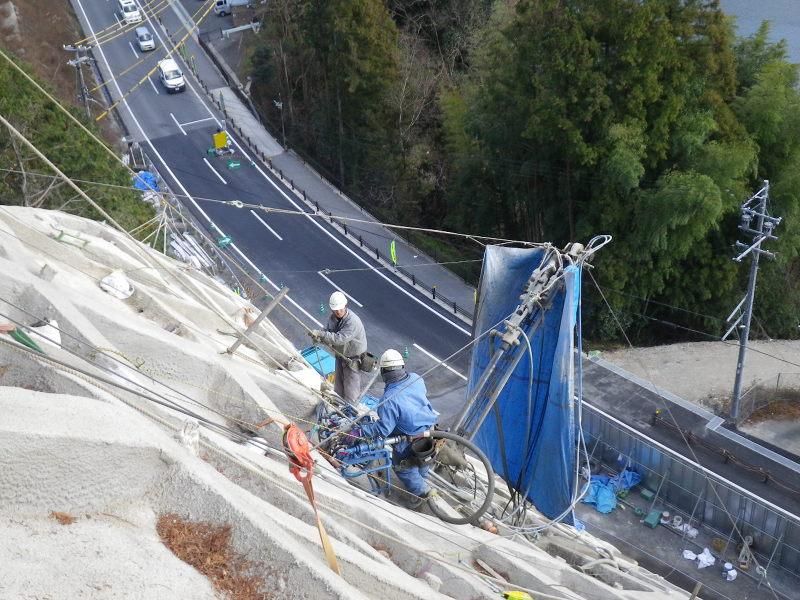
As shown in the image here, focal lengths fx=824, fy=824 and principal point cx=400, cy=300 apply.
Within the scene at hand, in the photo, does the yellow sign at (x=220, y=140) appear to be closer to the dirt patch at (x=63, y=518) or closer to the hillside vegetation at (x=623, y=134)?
the hillside vegetation at (x=623, y=134)

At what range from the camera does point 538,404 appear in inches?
486

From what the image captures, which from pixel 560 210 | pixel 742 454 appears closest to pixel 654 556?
pixel 742 454

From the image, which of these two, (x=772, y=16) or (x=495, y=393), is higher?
(x=772, y=16)

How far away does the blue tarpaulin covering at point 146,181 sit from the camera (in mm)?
33131

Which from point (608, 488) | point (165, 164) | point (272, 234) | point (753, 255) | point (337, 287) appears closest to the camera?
point (608, 488)

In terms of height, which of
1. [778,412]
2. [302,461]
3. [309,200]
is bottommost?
[309,200]

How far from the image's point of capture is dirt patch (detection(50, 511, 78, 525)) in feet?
20.0

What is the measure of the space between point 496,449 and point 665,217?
50.9ft

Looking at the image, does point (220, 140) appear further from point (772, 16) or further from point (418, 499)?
point (418, 499)

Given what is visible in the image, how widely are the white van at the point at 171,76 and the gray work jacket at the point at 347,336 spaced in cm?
3891

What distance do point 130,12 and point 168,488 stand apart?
176ft

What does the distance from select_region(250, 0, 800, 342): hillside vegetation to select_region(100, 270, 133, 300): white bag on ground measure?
17.4m

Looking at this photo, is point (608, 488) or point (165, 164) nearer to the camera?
point (608, 488)

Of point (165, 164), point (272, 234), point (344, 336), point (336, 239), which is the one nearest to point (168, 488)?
point (344, 336)
